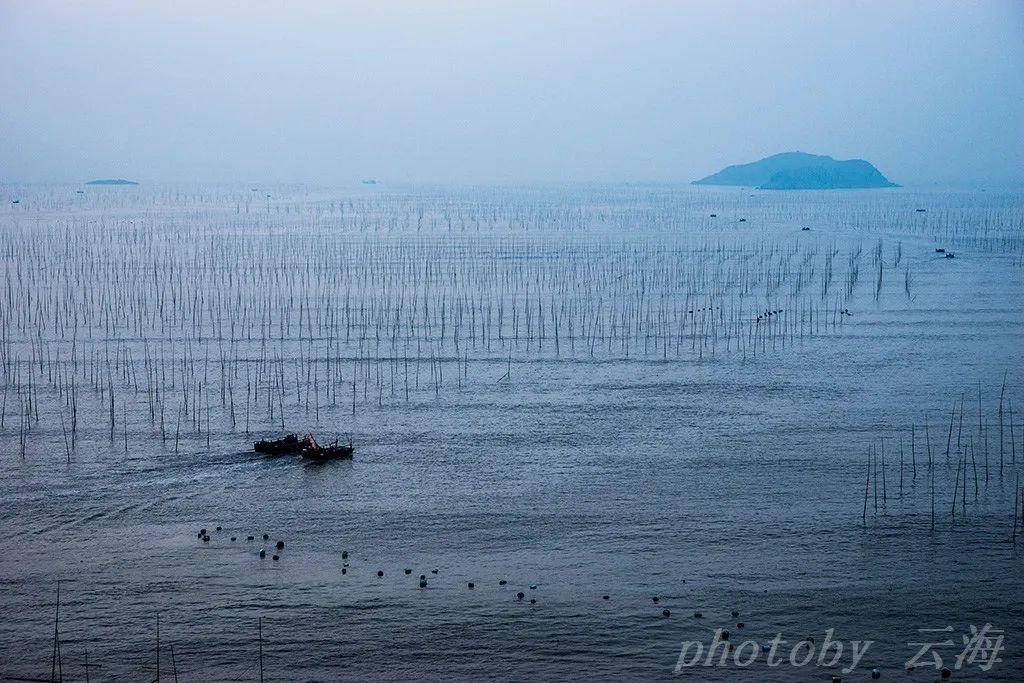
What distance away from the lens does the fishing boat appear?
30.6 m

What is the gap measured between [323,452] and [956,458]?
17.7 meters

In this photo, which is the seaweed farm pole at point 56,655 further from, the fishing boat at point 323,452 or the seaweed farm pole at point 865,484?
the seaweed farm pole at point 865,484

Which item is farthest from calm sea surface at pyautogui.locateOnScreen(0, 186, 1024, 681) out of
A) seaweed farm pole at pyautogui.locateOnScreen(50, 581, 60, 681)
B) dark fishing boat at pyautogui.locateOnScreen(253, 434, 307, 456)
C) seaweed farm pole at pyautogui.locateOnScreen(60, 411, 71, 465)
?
dark fishing boat at pyautogui.locateOnScreen(253, 434, 307, 456)

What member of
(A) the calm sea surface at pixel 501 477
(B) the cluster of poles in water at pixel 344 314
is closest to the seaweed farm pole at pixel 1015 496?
(A) the calm sea surface at pixel 501 477

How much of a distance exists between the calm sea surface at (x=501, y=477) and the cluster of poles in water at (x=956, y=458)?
0.48 feet

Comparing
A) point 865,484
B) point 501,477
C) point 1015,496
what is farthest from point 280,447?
point 1015,496

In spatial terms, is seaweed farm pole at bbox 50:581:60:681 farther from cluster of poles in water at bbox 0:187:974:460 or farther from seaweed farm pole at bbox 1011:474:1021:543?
seaweed farm pole at bbox 1011:474:1021:543

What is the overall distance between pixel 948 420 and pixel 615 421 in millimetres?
10470

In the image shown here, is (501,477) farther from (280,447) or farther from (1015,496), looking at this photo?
(1015,496)

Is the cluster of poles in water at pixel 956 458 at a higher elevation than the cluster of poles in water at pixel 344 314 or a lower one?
lower

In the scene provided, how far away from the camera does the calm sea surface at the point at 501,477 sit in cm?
2134

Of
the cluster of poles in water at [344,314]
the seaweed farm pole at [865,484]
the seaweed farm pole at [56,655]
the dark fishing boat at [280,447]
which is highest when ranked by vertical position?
the cluster of poles in water at [344,314]

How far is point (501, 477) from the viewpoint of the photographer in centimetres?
2978

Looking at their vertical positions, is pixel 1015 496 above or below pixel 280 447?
below
